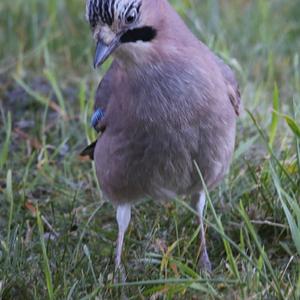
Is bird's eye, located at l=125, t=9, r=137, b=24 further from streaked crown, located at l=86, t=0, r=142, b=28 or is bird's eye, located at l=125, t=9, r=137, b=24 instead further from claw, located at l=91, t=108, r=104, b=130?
claw, located at l=91, t=108, r=104, b=130

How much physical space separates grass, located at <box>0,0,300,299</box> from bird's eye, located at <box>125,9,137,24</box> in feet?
1.62

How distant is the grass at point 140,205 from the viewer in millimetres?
3104

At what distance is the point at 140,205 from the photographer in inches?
159

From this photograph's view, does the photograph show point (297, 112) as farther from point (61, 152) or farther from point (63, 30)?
point (63, 30)

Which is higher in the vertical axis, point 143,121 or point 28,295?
point 143,121

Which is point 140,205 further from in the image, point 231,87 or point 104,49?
point 104,49

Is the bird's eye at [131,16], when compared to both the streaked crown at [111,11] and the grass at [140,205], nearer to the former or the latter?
the streaked crown at [111,11]

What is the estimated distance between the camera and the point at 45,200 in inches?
164

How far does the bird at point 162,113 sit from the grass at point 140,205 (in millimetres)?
159

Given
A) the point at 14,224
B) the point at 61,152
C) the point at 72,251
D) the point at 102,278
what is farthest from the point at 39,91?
the point at 102,278

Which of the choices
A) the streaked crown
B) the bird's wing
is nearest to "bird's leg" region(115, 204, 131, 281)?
the bird's wing

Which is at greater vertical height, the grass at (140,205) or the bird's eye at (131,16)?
the bird's eye at (131,16)

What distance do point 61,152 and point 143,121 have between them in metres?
1.24

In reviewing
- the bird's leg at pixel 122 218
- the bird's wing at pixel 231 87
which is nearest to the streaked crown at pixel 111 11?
the bird's wing at pixel 231 87
